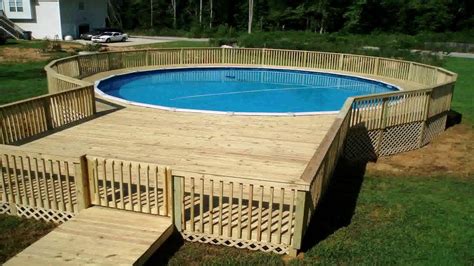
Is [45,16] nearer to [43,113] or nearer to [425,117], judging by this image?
[43,113]

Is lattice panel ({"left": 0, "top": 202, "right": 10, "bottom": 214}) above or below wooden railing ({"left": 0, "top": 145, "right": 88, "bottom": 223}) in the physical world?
below

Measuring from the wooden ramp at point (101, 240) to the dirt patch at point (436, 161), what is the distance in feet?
17.8

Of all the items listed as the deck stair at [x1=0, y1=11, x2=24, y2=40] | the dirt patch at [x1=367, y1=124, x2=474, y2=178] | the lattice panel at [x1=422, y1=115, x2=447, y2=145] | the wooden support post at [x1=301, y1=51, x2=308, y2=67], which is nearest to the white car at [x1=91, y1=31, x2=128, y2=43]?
the deck stair at [x1=0, y1=11, x2=24, y2=40]

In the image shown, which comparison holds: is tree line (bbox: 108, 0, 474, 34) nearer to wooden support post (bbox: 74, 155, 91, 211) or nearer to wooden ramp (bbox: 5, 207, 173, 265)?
wooden support post (bbox: 74, 155, 91, 211)

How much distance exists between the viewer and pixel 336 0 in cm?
5544

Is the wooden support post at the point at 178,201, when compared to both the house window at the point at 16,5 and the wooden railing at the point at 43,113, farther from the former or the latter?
the house window at the point at 16,5

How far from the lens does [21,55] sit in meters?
26.0

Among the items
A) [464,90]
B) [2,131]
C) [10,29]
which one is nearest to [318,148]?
[2,131]

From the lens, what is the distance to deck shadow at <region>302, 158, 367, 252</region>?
6039mm

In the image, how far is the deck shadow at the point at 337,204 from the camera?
604cm

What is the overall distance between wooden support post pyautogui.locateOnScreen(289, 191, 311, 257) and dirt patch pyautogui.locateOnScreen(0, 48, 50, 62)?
23323mm

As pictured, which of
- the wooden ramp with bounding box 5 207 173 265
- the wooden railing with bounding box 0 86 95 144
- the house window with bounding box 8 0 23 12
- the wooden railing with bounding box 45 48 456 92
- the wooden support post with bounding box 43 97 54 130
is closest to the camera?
the wooden ramp with bounding box 5 207 173 265

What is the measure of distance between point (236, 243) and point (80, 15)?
45.3 metres

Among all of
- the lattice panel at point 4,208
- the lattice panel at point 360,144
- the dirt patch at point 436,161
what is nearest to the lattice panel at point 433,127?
the dirt patch at point 436,161
